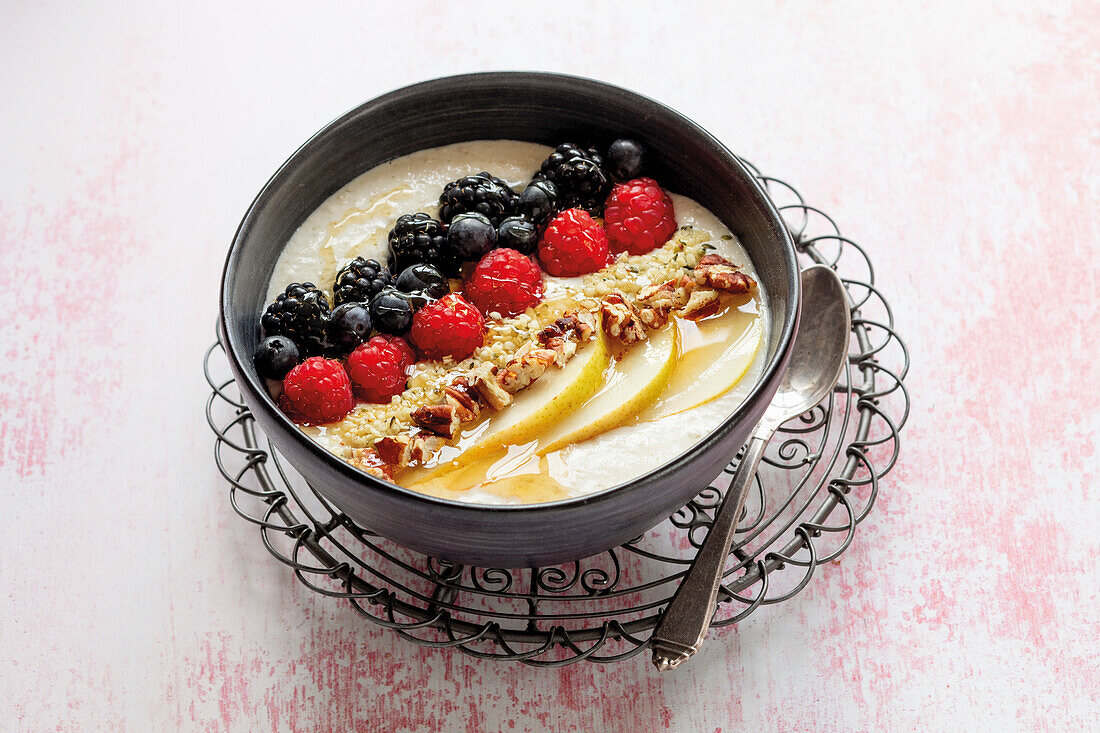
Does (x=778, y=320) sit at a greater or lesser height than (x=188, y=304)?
greater

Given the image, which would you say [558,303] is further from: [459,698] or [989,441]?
[989,441]

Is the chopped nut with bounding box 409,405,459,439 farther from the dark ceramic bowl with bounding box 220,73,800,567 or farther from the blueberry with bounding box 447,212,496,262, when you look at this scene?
the blueberry with bounding box 447,212,496,262

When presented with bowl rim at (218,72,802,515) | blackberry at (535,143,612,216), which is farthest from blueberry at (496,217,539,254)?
bowl rim at (218,72,802,515)

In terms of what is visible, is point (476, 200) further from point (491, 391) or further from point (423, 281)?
point (491, 391)

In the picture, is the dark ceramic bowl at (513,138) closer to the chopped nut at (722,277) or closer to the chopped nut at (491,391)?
the chopped nut at (722,277)

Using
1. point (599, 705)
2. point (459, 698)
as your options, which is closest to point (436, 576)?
point (459, 698)

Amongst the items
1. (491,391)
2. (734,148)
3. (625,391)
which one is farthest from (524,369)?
(734,148)

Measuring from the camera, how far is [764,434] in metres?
1.93

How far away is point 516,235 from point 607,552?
618 mm

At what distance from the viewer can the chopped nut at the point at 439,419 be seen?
1.72 meters

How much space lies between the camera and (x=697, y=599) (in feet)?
5.63

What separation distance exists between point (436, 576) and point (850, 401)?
86 centimetres

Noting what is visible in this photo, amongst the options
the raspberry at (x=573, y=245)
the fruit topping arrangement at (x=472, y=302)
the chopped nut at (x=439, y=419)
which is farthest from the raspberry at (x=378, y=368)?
the raspberry at (x=573, y=245)

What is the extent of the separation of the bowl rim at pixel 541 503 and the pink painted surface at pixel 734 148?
467 mm
